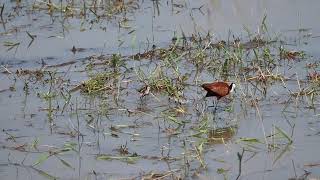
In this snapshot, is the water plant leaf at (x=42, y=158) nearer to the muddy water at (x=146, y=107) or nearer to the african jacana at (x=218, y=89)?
the muddy water at (x=146, y=107)

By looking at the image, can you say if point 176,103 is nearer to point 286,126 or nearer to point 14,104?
point 286,126

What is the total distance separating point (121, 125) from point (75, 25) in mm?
2888

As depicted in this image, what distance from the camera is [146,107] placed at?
505 cm

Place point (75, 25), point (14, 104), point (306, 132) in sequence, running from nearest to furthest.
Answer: point (306, 132) → point (14, 104) → point (75, 25)

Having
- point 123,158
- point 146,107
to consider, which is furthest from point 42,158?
point 146,107

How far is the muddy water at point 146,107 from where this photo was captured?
4.05 metres

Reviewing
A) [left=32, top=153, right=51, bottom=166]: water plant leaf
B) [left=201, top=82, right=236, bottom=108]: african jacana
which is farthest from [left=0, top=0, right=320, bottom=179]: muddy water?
[left=201, top=82, right=236, bottom=108]: african jacana

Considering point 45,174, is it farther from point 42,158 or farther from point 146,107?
point 146,107

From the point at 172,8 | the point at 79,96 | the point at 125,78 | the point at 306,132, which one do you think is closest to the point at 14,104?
the point at 79,96

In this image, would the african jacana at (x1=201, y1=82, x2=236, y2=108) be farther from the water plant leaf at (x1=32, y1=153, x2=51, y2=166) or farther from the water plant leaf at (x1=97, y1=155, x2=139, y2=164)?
the water plant leaf at (x1=32, y1=153, x2=51, y2=166)

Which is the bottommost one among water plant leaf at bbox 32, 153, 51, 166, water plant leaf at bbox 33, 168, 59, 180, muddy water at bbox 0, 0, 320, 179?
water plant leaf at bbox 33, 168, 59, 180

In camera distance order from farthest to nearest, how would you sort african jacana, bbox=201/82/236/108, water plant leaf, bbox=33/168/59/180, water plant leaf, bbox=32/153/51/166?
1. african jacana, bbox=201/82/236/108
2. water plant leaf, bbox=32/153/51/166
3. water plant leaf, bbox=33/168/59/180

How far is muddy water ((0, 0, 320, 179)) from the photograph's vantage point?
4.05 metres

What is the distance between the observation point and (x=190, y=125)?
4.61 m
